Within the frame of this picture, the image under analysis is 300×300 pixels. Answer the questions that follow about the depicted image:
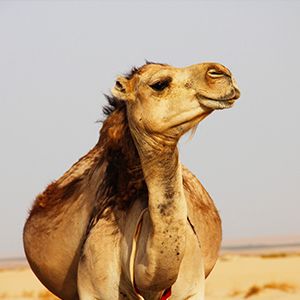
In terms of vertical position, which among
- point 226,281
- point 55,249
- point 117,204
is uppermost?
point 117,204

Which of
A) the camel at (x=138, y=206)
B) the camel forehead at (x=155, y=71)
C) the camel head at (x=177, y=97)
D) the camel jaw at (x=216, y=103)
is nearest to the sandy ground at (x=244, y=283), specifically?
the camel at (x=138, y=206)

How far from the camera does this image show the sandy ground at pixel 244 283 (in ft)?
61.2

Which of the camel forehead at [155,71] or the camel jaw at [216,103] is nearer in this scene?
the camel jaw at [216,103]

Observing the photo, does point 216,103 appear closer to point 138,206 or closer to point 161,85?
point 161,85

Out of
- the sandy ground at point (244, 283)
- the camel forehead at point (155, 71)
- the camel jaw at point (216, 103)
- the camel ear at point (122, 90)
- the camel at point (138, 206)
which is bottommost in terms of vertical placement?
the sandy ground at point (244, 283)

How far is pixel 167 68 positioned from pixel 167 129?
0.44 metres

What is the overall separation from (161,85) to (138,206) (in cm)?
99

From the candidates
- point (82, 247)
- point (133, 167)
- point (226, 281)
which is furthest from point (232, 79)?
point (226, 281)

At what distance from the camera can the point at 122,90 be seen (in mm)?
6262

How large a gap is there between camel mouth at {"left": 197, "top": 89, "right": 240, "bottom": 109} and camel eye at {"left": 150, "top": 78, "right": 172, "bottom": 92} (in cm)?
28

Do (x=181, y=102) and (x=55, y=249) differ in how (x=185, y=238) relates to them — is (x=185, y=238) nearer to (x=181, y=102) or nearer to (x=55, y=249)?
(x=181, y=102)

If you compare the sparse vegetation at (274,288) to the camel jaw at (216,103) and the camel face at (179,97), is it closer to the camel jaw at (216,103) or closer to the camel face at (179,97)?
the camel face at (179,97)

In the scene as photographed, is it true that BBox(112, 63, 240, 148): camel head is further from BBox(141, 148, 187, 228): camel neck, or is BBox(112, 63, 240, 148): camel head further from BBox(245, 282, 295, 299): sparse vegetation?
BBox(245, 282, 295, 299): sparse vegetation

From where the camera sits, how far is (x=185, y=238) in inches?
244
